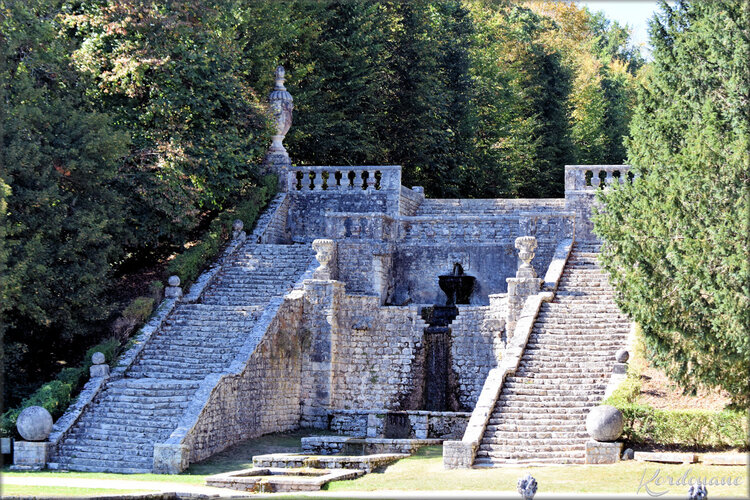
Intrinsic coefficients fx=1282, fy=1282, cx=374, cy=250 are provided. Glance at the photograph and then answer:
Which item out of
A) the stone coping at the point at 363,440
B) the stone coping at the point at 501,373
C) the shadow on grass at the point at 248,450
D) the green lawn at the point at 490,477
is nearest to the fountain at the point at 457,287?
the stone coping at the point at 501,373

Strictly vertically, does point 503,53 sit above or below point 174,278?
above

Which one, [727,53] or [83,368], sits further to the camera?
[83,368]

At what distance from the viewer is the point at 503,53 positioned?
55062mm

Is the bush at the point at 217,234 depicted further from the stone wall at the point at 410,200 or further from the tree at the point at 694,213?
the tree at the point at 694,213

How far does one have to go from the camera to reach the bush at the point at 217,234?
33719 mm

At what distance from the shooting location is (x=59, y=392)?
92.0 ft

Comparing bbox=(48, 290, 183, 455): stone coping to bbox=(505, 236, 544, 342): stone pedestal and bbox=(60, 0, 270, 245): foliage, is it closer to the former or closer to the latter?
bbox=(60, 0, 270, 245): foliage

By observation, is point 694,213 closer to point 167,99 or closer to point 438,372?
point 438,372

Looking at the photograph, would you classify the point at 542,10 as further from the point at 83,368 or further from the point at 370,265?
the point at 83,368

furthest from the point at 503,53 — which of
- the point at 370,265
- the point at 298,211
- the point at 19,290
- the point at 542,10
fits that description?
the point at 19,290

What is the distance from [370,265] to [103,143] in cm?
759

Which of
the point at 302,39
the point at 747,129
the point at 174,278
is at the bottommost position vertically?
the point at 174,278

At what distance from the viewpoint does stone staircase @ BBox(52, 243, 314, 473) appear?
26.8 m

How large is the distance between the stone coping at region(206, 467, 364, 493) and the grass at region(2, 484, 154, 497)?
185 cm
